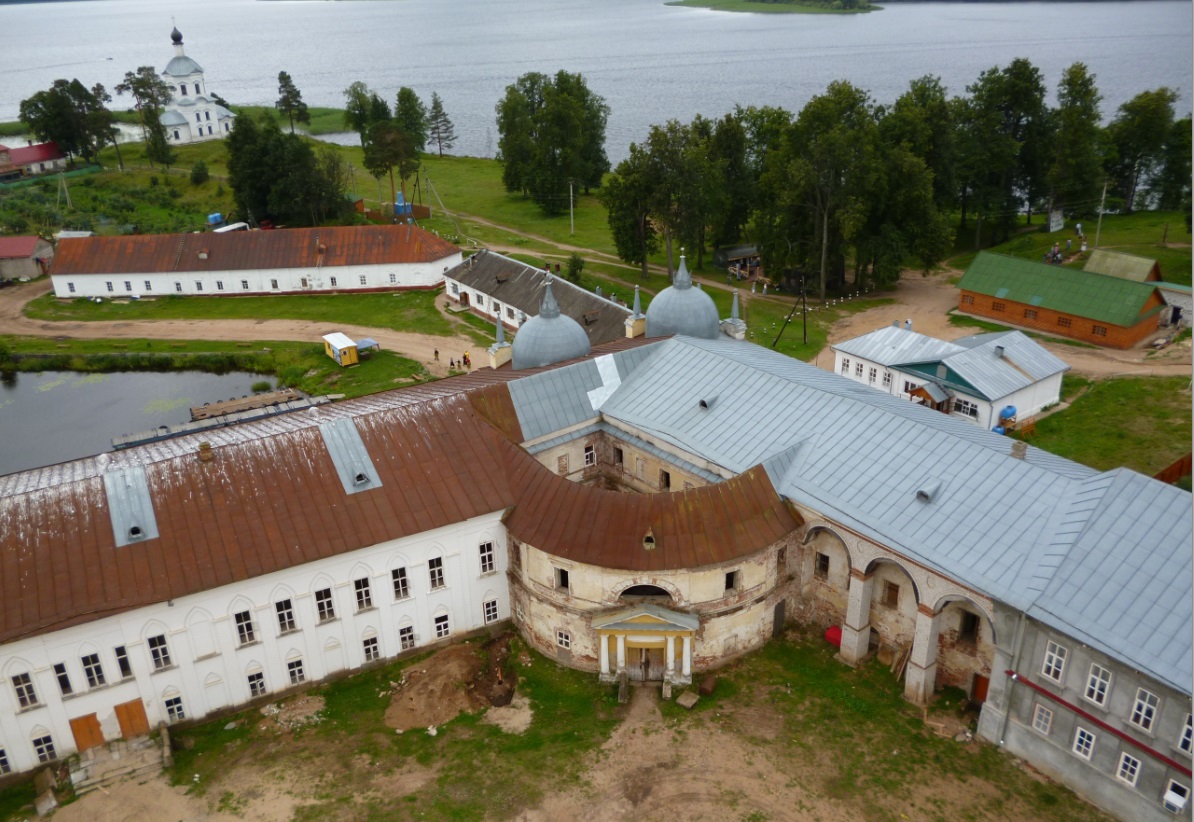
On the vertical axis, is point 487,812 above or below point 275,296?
below

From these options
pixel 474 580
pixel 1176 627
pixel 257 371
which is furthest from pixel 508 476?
pixel 257 371

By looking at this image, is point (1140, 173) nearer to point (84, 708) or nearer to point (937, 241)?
point (937, 241)

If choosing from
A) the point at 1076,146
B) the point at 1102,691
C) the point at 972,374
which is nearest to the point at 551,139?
the point at 1076,146

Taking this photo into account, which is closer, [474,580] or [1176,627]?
[1176,627]

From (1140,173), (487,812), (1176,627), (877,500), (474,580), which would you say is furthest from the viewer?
(1140,173)

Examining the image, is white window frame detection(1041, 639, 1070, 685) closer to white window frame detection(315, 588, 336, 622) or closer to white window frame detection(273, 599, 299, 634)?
white window frame detection(315, 588, 336, 622)

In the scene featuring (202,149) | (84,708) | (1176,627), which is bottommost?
(84,708)

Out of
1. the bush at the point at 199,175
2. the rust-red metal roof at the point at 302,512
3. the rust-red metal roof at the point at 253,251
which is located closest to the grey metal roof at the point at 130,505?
the rust-red metal roof at the point at 302,512
